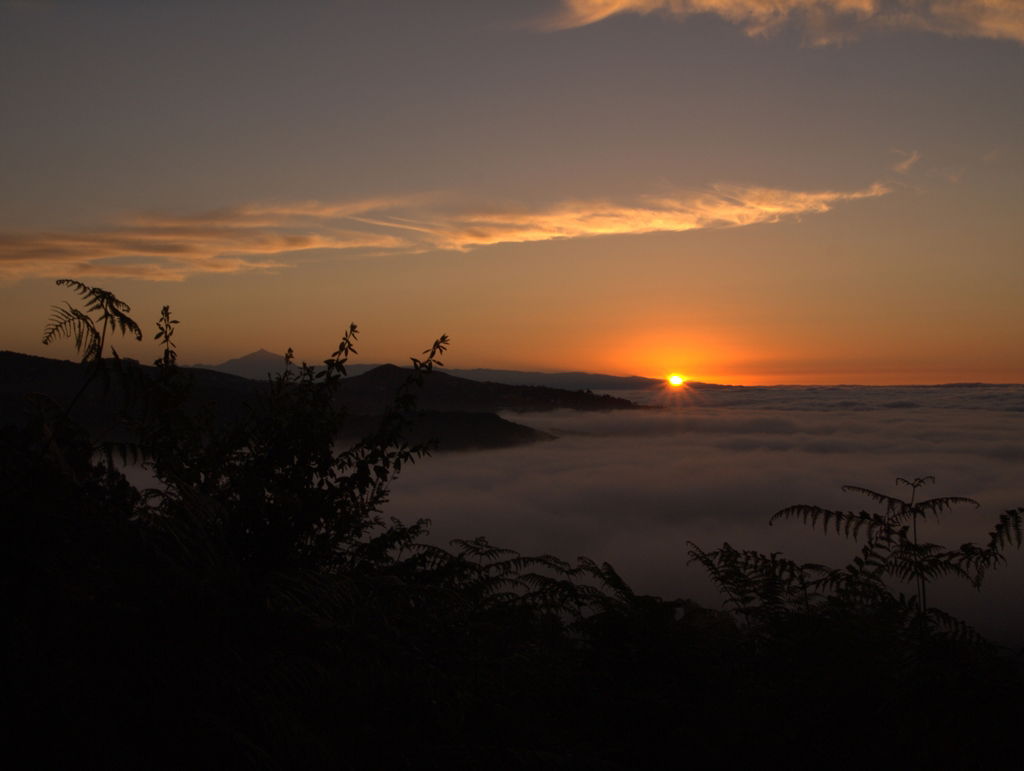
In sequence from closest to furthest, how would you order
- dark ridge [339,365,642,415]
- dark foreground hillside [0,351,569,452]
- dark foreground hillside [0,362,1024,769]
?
dark foreground hillside [0,362,1024,769]
dark foreground hillside [0,351,569,452]
dark ridge [339,365,642,415]

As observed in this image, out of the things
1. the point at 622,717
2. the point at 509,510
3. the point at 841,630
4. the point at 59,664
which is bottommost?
the point at 509,510

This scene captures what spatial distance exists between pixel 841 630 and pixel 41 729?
17.5 feet

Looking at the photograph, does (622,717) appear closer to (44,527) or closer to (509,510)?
(44,527)

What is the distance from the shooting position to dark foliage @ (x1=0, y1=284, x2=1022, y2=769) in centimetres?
328

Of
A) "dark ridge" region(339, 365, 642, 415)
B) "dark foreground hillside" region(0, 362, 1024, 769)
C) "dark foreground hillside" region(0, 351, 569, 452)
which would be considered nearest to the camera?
"dark foreground hillside" region(0, 362, 1024, 769)

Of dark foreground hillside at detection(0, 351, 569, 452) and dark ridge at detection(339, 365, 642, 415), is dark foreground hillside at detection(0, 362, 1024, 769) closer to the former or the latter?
dark foreground hillside at detection(0, 351, 569, 452)

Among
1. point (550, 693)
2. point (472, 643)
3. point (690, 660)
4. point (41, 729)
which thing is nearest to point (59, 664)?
point (41, 729)

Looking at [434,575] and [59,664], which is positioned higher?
[59,664]

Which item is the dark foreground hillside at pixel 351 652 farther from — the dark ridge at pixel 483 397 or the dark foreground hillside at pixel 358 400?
the dark ridge at pixel 483 397

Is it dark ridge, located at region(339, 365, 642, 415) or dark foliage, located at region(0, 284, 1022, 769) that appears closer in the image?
dark foliage, located at region(0, 284, 1022, 769)

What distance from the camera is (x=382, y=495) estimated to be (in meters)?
6.44

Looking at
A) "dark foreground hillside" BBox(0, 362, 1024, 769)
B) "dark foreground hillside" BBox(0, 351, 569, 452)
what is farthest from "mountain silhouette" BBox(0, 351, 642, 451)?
"dark foreground hillside" BBox(0, 362, 1024, 769)

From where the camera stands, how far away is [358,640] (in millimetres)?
4125

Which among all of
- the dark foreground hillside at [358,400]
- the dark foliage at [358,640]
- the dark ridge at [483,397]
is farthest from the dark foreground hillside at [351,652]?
the dark ridge at [483,397]
